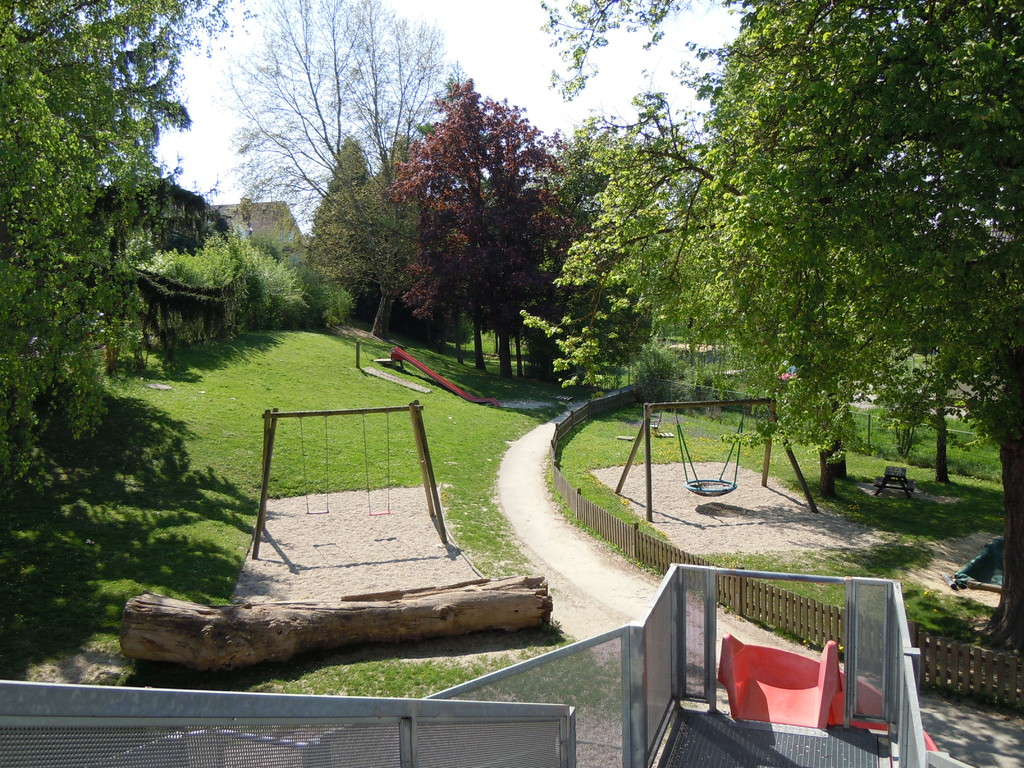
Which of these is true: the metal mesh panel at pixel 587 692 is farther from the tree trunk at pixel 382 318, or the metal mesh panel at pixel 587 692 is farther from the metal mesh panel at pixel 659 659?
the tree trunk at pixel 382 318

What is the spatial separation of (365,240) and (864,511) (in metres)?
31.0

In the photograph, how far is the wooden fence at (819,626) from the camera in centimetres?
889

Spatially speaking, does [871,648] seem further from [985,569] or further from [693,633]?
[985,569]

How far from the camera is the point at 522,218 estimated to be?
3622 centimetres

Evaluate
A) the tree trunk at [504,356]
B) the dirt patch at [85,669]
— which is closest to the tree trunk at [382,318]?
the tree trunk at [504,356]

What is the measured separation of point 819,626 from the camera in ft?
33.1

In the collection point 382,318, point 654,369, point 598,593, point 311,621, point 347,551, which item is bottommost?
point 598,593

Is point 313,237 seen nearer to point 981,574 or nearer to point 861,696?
point 981,574

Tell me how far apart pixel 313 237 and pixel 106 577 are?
36.0 m

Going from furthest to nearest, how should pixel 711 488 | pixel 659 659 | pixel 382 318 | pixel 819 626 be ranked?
pixel 382 318 < pixel 711 488 < pixel 819 626 < pixel 659 659

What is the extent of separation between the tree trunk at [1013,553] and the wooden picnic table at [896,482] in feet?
30.0

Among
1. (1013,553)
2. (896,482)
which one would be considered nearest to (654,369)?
(896,482)

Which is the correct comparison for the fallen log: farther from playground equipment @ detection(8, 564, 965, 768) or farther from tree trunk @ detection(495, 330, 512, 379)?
tree trunk @ detection(495, 330, 512, 379)

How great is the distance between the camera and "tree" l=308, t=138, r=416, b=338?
41.2 metres
